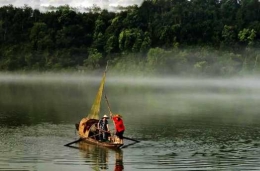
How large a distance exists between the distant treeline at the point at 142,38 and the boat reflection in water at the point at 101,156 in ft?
312

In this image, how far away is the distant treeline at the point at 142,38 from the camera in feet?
413

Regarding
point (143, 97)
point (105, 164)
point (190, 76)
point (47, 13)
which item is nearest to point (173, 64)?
point (190, 76)

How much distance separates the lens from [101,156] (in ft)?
90.8

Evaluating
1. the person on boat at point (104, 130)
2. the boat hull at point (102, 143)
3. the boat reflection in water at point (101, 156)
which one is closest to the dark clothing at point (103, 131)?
the person on boat at point (104, 130)

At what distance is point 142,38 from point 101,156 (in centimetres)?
10713

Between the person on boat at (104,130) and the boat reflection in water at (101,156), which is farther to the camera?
the person on boat at (104,130)

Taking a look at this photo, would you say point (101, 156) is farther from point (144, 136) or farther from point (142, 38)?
point (142, 38)

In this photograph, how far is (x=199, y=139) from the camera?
111ft

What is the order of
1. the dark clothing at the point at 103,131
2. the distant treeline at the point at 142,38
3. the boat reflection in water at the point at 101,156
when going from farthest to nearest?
1. the distant treeline at the point at 142,38
2. the dark clothing at the point at 103,131
3. the boat reflection in water at the point at 101,156

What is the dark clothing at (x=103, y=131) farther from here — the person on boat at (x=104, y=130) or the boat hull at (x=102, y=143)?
the boat hull at (x=102, y=143)

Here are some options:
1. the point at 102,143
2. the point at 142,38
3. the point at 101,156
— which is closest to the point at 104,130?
the point at 102,143

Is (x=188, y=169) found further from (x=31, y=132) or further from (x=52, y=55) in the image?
(x=52, y=55)

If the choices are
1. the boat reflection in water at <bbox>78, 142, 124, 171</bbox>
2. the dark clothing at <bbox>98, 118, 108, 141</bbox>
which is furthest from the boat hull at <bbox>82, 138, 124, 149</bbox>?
the dark clothing at <bbox>98, 118, 108, 141</bbox>

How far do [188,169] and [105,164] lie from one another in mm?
4003
